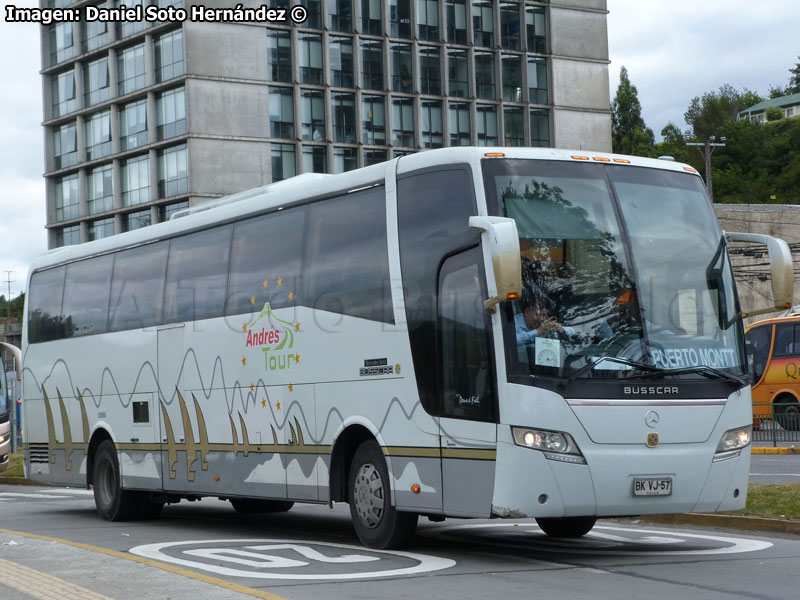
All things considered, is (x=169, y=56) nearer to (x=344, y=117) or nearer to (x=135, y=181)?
(x=135, y=181)

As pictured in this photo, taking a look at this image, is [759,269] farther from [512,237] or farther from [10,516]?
[512,237]

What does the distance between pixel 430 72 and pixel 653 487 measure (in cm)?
6522

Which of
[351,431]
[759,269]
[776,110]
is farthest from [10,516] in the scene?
[776,110]

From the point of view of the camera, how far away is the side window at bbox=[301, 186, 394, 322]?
39.7 feet

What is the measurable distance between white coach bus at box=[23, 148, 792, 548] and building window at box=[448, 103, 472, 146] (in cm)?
6088

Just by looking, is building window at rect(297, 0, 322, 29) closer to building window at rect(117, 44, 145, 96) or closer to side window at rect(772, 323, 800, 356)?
building window at rect(117, 44, 145, 96)

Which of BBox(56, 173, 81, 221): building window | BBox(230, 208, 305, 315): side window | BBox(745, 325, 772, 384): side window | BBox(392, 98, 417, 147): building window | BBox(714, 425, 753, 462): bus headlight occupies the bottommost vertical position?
BBox(714, 425, 753, 462): bus headlight

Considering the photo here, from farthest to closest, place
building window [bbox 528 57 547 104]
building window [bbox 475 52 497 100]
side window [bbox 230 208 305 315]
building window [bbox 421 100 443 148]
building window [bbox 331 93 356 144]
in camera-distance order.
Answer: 1. building window [bbox 528 57 547 104]
2. building window [bbox 475 52 497 100]
3. building window [bbox 421 100 443 148]
4. building window [bbox 331 93 356 144]
5. side window [bbox 230 208 305 315]

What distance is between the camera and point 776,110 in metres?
147

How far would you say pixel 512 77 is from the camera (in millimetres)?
77188

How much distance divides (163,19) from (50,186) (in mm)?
17779

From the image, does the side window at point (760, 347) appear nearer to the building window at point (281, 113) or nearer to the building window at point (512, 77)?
the building window at point (281, 113)

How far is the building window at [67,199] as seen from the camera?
78.4 m

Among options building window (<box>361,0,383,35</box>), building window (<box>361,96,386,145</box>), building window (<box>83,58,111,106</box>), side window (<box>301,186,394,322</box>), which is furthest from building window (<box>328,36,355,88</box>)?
Answer: side window (<box>301,186,394,322</box>)
